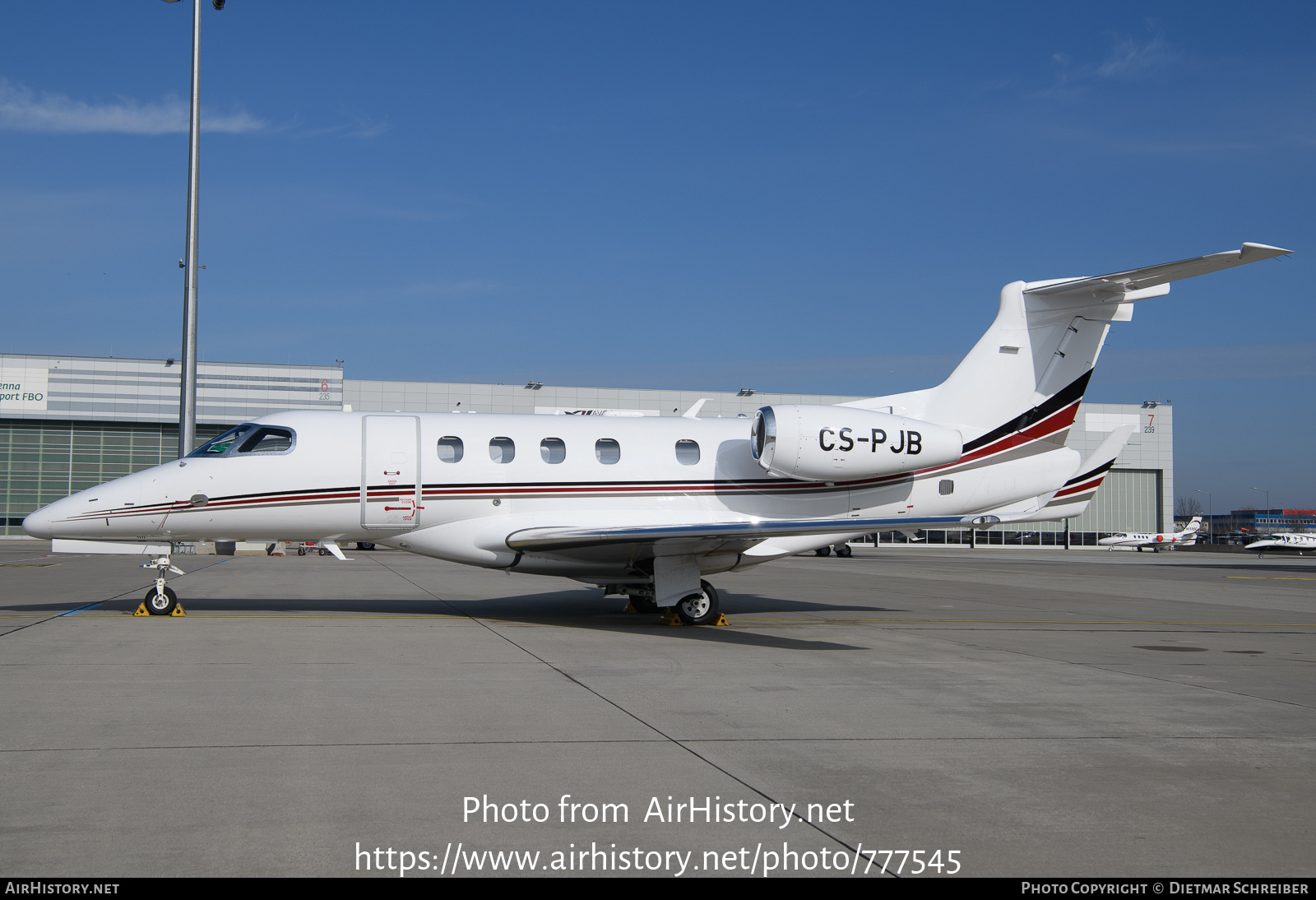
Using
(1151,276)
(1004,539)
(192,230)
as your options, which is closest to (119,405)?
(192,230)

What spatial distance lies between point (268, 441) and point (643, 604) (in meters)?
6.60

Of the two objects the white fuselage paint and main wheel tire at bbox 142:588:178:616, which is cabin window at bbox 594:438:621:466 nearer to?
the white fuselage paint

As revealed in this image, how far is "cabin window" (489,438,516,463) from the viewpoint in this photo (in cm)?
1498

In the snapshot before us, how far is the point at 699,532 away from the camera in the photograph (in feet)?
43.1

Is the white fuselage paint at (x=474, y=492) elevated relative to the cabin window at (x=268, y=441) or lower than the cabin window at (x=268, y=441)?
lower

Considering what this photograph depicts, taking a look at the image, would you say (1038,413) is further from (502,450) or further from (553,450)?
(502,450)

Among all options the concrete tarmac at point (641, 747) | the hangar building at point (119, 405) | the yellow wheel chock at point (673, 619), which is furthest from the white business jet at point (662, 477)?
the hangar building at point (119, 405)

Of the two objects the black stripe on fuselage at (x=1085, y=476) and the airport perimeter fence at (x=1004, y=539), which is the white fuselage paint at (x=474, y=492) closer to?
the black stripe on fuselage at (x=1085, y=476)

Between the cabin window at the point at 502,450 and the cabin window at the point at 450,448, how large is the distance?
44 cm

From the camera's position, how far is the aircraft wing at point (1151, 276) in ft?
40.9

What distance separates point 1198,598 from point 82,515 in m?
23.3

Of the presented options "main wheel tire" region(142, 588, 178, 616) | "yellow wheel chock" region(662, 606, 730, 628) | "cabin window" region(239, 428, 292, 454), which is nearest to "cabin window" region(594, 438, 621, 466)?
"yellow wheel chock" region(662, 606, 730, 628)

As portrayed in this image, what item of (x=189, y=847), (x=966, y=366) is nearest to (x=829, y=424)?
(x=966, y=366)
